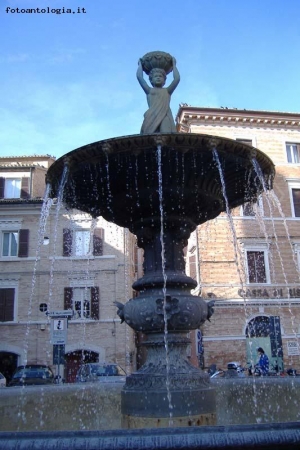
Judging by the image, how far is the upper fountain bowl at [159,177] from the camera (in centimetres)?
466

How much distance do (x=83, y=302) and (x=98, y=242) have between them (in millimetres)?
3541

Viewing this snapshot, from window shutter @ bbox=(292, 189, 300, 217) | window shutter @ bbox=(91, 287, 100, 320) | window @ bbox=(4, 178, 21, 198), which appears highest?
window @ bbox=(4, 178, 21, 198)

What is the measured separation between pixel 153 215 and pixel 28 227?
946 inches

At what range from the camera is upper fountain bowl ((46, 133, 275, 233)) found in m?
4.66

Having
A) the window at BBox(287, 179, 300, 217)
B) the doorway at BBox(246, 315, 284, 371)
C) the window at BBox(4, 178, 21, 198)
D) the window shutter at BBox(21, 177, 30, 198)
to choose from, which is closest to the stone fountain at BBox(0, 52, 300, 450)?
the doorway at BBox(246, 315, 284, 371)

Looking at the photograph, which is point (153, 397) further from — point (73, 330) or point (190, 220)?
point (73, 330)

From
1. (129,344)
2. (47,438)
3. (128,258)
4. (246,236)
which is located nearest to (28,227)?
(128,258)

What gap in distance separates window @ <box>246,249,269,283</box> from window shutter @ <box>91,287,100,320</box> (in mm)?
8397

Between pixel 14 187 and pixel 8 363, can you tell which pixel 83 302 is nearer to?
pixel 8 363

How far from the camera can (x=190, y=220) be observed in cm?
579

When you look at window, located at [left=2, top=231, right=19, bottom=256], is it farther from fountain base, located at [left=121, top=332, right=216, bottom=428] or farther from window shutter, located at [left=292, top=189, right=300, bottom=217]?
fountain base, located at [left=121, top=332, right=216, bottom=428]

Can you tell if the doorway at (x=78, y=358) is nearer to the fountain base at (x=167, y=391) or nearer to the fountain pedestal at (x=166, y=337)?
the fountain pedestal at (x=166, y=337)

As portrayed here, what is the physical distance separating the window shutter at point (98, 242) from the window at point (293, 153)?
12243 millimetres

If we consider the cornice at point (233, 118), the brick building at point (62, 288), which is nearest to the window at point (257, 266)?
the brick building at point (62, 288)
